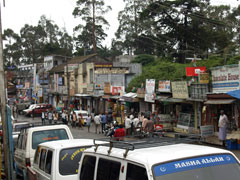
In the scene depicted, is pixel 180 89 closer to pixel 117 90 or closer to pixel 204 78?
pixel 204 78

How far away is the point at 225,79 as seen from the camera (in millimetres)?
17547

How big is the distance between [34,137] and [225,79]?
37.3ft

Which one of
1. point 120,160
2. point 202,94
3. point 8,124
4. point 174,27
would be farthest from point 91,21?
point 120,160

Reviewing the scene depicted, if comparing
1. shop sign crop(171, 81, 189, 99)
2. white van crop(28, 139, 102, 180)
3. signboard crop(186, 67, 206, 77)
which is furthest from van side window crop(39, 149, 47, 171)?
shop sign crop(171, 81, 189, 99)

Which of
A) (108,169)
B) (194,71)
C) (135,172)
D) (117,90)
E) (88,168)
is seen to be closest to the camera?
(135,172)

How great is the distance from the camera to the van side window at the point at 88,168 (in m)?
4.89

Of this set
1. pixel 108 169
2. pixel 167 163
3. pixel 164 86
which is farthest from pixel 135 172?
pixel 164 86

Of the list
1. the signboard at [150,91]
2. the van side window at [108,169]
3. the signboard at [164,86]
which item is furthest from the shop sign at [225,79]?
the van side window at [108,169]

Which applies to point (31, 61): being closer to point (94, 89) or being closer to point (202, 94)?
point (94, 89)

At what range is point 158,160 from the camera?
12.5 ft

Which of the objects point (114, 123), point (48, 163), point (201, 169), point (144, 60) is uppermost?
point (144, 60)

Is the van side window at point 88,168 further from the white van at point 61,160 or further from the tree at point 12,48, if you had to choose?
the tree at point 12,48

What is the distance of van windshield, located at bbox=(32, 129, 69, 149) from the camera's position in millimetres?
9773

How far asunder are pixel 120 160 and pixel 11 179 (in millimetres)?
6606
